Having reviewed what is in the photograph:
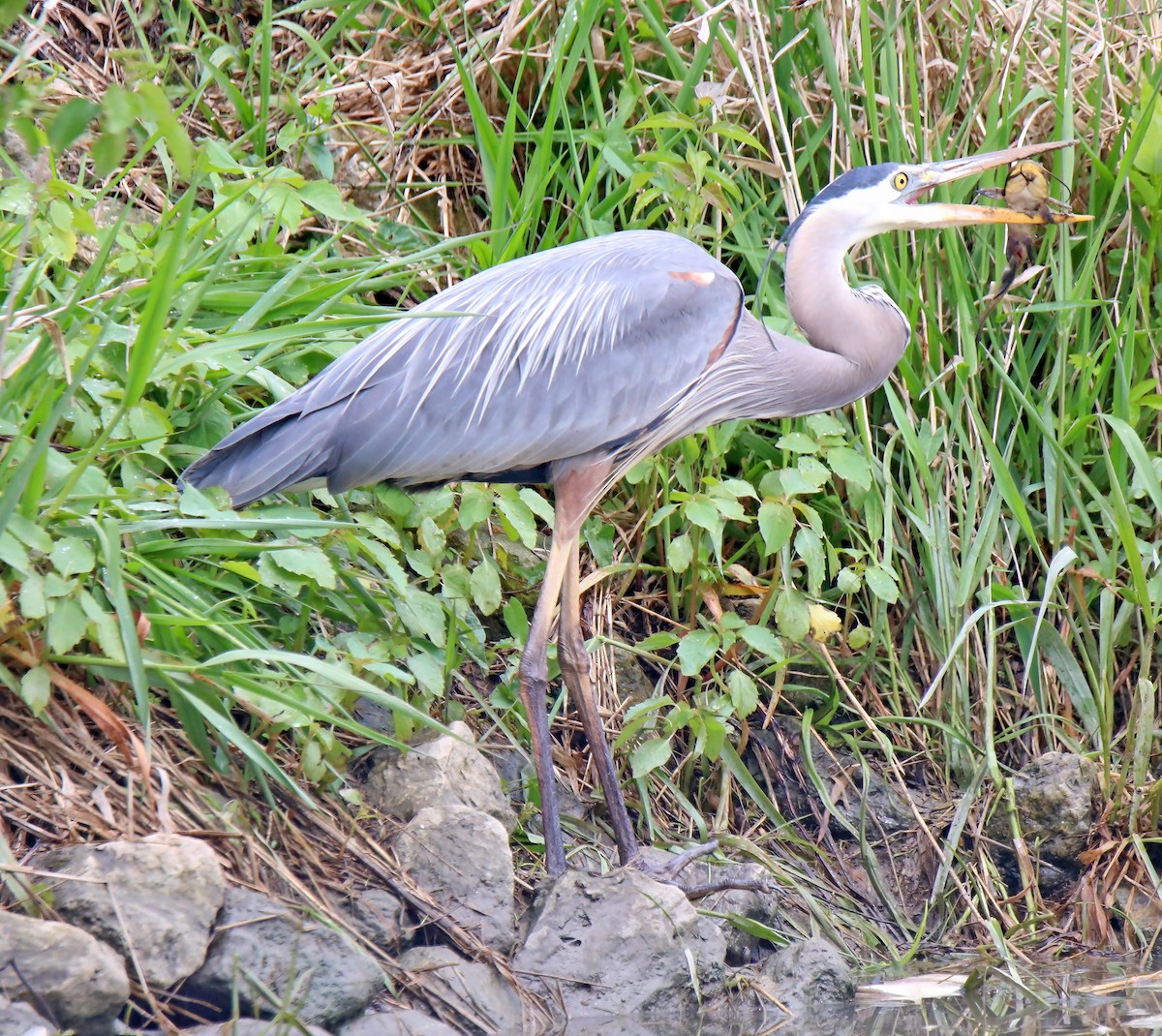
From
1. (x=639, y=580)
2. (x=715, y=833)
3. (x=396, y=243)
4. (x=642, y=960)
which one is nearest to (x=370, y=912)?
(x=642, y=960)

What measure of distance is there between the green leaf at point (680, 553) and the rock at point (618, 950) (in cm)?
92

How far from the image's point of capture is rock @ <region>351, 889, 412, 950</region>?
8.32ft

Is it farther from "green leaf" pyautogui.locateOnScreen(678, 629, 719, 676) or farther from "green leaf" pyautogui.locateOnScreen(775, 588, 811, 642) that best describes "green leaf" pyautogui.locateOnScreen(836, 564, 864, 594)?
"green leaf" pyautogui.locateOnScreen(678, 629, 719, 676)

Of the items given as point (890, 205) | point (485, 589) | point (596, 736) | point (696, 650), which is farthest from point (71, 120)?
point (890, 205)

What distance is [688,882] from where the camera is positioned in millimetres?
3047

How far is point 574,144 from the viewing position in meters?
3.91

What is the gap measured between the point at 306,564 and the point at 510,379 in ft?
2.37

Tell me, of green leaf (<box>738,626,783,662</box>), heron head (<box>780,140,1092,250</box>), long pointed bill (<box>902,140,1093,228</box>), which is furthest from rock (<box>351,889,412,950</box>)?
long pointed bill (<box>902,140,1093,228</box>)

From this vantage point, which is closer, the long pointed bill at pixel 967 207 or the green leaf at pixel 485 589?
the green leaf at pixel 485 589

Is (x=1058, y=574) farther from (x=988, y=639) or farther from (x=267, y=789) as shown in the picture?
→ (x=267, y=789)

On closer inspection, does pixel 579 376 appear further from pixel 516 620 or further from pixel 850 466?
pixel 850 466

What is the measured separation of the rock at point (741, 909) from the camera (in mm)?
2906

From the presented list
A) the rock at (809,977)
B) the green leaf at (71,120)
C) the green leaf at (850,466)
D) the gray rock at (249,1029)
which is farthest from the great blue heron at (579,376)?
the green leaf at (71,120)

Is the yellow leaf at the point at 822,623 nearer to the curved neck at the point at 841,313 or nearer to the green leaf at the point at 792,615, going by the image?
the green leaf at the point at 792,615
